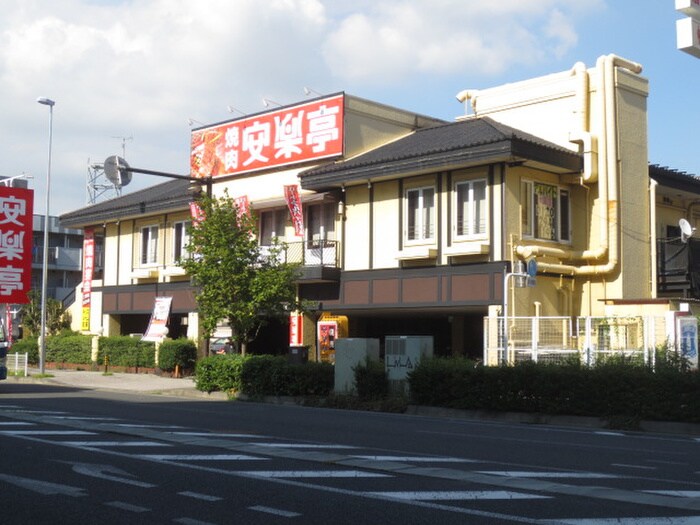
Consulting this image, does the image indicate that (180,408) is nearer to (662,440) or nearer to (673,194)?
(662,440)

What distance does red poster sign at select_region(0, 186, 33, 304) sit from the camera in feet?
110

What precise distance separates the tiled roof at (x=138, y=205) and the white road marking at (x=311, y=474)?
85.5 feet

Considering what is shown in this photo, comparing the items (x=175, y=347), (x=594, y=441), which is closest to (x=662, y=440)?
(x=594, y=441)

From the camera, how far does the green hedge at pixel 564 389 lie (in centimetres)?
1798

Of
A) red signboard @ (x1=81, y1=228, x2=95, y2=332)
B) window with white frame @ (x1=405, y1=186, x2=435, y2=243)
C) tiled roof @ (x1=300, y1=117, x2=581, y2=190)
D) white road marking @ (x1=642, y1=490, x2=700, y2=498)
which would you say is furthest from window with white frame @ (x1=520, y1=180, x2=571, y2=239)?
red signboard @ (x1=81, y1=228, x2=95, y2=332)

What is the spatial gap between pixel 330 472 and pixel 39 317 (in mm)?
38714

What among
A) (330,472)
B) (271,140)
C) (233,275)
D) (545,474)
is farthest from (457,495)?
(271,140)

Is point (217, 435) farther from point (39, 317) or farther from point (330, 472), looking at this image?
point (39, 317)

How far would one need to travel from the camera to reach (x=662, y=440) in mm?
15930

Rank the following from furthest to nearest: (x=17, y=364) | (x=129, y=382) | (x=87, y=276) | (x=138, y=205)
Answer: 1. (x=87, y=276)
2. (x=138, y=205)
3. (x=17, y=364)
4. (x=129, y=382)

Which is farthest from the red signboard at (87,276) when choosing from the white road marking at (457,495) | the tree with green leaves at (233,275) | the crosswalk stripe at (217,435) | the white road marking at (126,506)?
the white road marking at (457,495)

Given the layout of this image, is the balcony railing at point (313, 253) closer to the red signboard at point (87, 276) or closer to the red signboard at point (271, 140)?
the red signboard at point (271, 140)

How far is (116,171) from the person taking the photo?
32000mm

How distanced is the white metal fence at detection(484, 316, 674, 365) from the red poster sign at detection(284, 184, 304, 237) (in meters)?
9.02
